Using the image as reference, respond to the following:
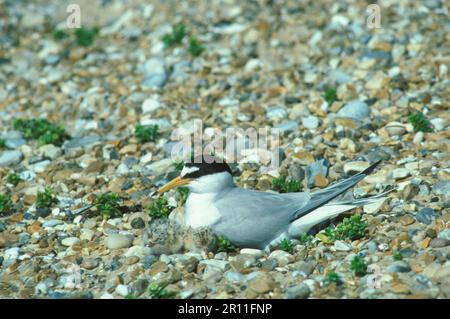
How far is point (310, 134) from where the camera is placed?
797cm

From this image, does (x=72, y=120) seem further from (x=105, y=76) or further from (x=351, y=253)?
(x=351, y=253)

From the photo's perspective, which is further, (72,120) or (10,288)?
(72,120)

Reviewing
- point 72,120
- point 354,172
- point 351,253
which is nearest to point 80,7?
point 72,120

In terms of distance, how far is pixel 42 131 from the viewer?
8633 mm

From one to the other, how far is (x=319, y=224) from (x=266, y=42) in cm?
426

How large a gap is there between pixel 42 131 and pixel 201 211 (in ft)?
10.4

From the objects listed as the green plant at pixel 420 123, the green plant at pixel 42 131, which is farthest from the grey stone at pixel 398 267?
the green plant at pixel 42 131

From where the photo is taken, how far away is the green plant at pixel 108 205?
6870mm

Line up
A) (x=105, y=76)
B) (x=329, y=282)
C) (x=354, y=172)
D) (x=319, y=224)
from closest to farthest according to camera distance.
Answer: (x=329, y=282) → (x=319, y=224) → (x=354, y=172) → (x=105, y=76)

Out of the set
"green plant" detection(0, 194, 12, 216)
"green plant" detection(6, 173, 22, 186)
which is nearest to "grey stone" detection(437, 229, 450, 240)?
"green plant" detection(0, 194, 12, 216)

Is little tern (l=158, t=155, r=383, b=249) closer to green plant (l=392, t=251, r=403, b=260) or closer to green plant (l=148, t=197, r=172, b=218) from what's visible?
green plant (l=148, t=197, r=172, b=218)

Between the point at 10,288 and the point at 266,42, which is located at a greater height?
the point at 266,42

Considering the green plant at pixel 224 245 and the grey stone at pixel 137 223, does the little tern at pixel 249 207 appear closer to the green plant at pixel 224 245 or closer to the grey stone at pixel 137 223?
the green plant at pixel 224 245

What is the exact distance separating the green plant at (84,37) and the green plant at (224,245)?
5590 mm
